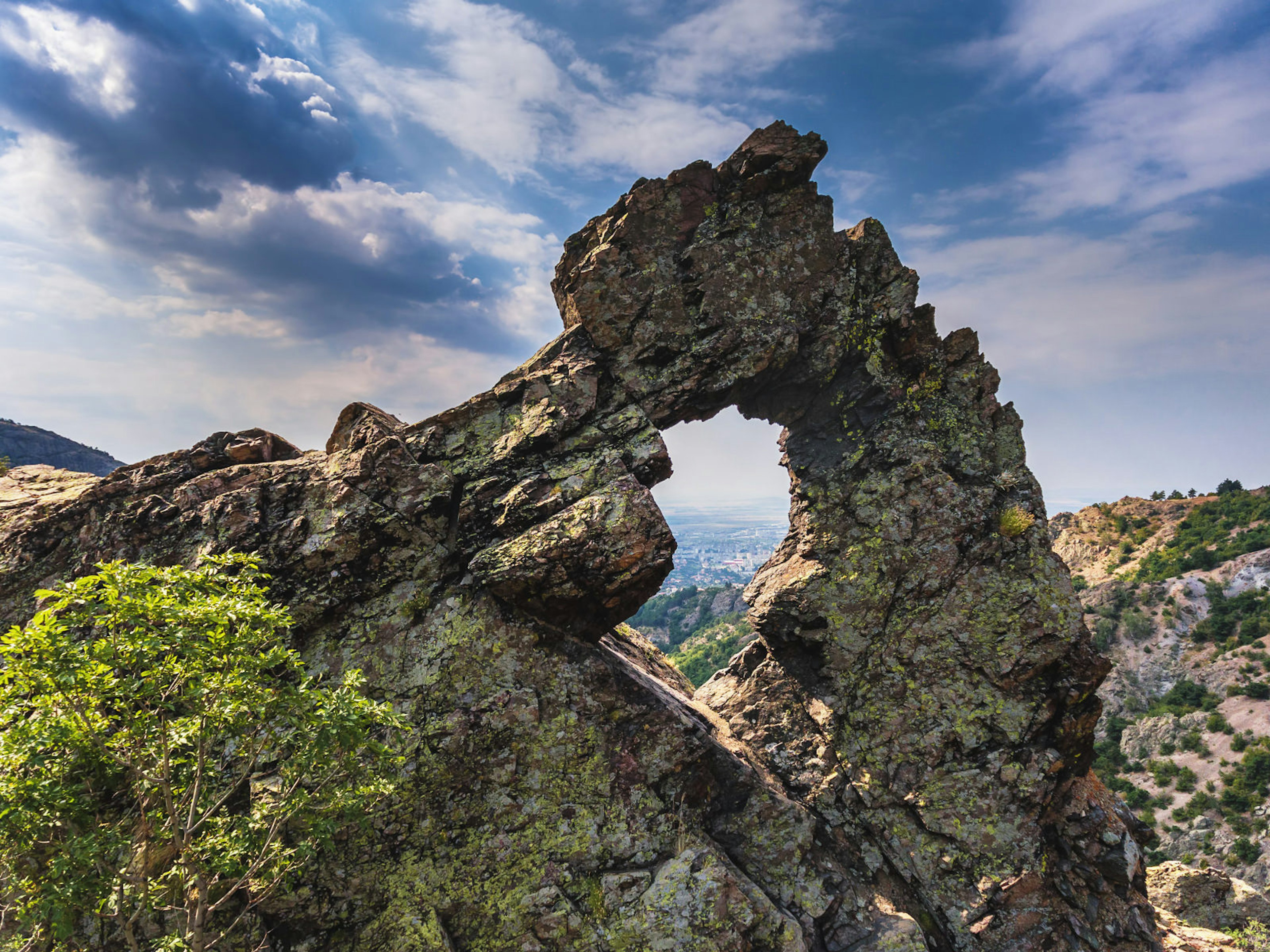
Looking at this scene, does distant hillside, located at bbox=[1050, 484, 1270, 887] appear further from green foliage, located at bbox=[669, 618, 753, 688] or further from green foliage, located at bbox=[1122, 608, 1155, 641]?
green foliage, located at bbox=[669, 618, 753, 688]

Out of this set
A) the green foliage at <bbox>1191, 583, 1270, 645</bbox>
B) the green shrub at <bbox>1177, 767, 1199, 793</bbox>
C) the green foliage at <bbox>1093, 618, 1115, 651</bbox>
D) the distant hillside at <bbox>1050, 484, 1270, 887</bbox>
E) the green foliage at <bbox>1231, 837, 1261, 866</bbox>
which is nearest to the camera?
the green foliage at <bbox>1231, 837, 1261, 866</bbox>

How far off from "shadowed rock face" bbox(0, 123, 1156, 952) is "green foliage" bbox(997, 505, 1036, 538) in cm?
18

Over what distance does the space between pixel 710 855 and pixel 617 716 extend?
406 centimetres

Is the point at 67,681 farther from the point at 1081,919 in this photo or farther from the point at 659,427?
the point at 1081,919

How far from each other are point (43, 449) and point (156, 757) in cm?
20753

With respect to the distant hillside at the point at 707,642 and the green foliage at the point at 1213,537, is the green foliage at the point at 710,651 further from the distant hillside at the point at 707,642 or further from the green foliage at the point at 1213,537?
the green foliage at the point at 1213,537

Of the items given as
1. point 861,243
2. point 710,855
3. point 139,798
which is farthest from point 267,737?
point 861,243

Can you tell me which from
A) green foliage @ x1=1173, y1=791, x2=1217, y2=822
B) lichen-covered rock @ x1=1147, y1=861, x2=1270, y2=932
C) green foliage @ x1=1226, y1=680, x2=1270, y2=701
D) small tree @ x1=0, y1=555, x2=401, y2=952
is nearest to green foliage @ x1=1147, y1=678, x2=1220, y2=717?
green foliage @ x1=1226, y1=680, x2=1270, y2=701

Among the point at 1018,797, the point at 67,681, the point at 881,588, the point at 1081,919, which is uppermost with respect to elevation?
the point at 881,588

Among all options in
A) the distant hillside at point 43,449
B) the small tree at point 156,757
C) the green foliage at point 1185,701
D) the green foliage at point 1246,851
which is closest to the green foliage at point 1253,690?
the green foliage at point 1185,701

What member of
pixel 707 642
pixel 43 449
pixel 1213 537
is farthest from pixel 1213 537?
pixel 43 449

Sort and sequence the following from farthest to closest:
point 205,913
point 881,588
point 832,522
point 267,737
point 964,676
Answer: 1. point 832,522
2. point 881,588
3. point 964,676
4. point 267,737
5. point 205,913

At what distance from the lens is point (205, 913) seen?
9.40 m

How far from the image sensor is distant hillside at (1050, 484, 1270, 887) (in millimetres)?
74750
